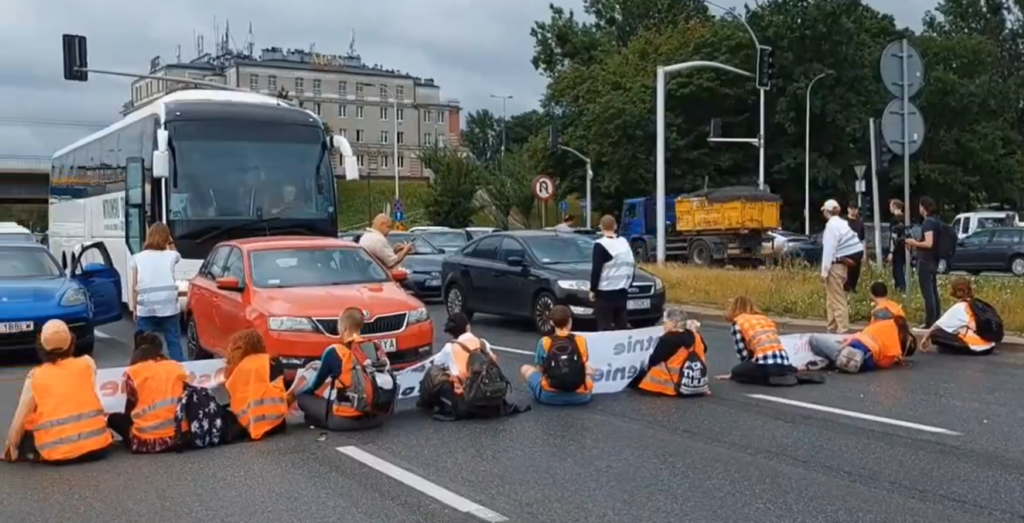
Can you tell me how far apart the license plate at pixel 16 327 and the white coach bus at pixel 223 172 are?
9.95 ft

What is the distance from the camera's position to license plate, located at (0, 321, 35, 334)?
13555 millimetres

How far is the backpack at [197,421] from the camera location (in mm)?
8562

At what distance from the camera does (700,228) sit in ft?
136

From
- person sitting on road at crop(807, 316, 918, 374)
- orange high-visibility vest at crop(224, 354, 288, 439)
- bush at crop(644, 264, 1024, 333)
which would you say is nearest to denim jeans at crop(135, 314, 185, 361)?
orange high-visibility vest at crop(224, 354, 288, 439)

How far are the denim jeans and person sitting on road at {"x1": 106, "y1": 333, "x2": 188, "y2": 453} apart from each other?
10.0ft

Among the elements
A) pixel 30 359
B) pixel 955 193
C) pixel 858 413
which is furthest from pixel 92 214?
pixel 955 193

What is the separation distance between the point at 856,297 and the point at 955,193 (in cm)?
4878

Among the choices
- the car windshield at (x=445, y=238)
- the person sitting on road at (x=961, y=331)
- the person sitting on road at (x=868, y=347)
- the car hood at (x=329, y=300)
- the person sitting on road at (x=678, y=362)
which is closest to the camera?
the person sitting on road at (x=678, y=362)

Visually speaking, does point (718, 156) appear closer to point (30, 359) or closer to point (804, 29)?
point (804, 29)

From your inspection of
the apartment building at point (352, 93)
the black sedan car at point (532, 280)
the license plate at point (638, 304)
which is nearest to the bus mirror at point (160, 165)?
the black sedan car at point (532, 280)

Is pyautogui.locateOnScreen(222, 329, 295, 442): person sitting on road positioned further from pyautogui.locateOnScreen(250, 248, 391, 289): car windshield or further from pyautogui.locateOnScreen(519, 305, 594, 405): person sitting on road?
pyautogui.locateOnScreen(250, 248, 391, 289): car windshield

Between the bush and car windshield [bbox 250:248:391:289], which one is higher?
car windshield [bbox 250:248:391:289]

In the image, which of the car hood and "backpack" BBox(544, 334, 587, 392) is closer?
"backpack" BBox(544, 334, 587, 392)

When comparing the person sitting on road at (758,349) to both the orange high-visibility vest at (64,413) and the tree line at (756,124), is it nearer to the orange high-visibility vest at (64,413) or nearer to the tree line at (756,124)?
the orange high-visibility vest at (64,413)
